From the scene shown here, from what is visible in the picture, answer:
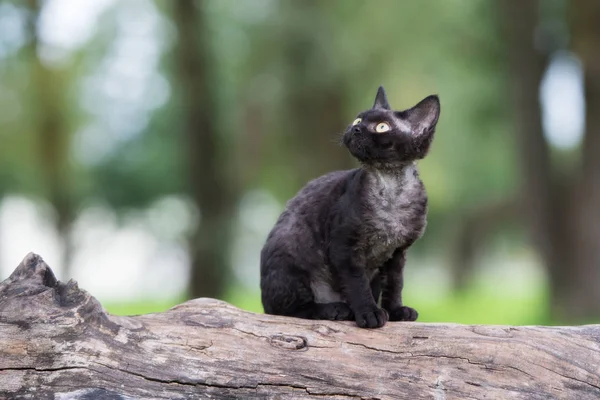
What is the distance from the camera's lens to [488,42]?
12.9 meters

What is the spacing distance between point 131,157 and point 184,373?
1500 cm

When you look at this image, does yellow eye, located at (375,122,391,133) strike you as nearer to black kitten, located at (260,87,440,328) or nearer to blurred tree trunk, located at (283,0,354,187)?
black kitten, located at (260,87,440,328)

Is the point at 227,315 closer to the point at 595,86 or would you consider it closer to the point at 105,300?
the point at 595,86

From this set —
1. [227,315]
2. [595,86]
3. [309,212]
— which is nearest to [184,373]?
[227,315]

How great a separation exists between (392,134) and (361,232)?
0.56 m

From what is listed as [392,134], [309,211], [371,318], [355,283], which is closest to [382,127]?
[392,134]

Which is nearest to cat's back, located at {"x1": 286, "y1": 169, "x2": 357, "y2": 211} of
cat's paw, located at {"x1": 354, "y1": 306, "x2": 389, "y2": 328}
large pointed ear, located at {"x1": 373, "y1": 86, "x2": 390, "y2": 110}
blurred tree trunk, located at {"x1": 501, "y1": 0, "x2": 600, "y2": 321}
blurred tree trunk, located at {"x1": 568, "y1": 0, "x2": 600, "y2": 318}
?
large pointed ear, located at {"x1": 373, "y1": 86, "x2": 390, "y2": 110}

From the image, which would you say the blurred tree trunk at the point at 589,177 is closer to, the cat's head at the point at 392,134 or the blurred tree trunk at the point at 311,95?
the blurred tree trunk at the point at 311,95

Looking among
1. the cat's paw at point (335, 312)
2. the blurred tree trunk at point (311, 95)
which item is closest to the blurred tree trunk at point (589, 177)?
the blurred tree trunk at point (311, 95)

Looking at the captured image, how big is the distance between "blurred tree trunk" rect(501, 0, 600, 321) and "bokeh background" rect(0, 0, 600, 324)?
0.08 ft

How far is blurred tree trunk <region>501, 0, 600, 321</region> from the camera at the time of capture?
1060 centimetres

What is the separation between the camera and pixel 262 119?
46.1ft

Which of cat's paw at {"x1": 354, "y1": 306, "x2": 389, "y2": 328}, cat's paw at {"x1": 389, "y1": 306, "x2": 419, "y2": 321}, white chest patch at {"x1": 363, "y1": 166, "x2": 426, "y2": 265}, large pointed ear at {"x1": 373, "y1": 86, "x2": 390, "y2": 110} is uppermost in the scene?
large pointed ear at {"x1": 373, "y1": 86, "x2": 390, "y2": 110}

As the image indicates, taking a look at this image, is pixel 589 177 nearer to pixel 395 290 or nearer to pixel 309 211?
pixel 395 290
